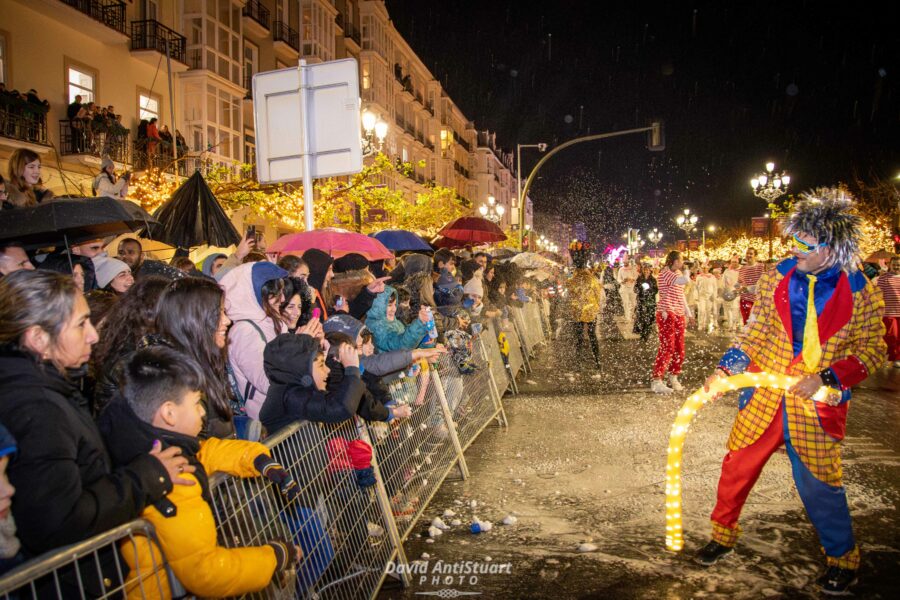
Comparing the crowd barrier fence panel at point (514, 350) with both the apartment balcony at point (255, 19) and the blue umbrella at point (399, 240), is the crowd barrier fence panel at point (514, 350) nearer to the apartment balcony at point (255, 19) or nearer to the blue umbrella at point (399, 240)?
the blue umbrella at point (399, 240)

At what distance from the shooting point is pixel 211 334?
3.08 m

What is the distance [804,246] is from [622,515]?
2380 mm

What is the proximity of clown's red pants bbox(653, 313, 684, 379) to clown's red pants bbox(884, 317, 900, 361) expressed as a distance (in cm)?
502

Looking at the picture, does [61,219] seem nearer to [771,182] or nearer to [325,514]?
[325,514]

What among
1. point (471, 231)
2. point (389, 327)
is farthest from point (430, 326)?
Result: point (471, 231)

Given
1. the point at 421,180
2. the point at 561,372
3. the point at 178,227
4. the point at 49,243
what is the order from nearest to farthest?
the point at 49,243 → the point at 178,227 → the point at 561,372 → the point at 421,180

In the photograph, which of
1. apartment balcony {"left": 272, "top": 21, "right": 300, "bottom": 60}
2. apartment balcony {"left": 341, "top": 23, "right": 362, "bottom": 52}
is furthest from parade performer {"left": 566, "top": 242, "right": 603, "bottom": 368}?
apartment balcony {"left": 341, "top": 23, "right": 362, "bottom": 52}

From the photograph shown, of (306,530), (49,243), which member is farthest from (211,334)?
(49,243)

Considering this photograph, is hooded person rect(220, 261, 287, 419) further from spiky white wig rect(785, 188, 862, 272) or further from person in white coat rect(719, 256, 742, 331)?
person in white coat rect(719, 256, 742, 331)

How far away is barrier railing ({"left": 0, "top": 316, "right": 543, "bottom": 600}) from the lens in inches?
76.6

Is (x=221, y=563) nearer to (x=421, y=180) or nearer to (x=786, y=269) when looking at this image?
(x=786, y=269)

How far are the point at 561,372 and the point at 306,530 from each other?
8.99 m

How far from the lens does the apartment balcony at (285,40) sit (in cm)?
3091

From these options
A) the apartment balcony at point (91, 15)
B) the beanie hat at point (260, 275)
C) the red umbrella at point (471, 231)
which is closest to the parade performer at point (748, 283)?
the red umbrella at point (471, 231)
